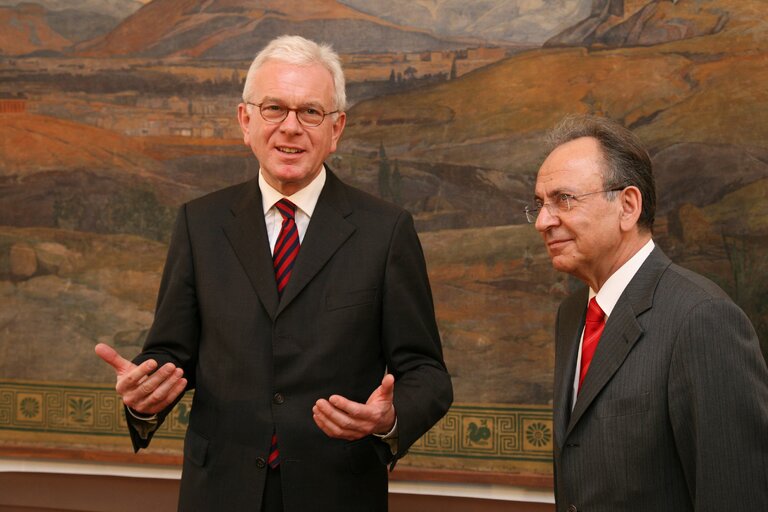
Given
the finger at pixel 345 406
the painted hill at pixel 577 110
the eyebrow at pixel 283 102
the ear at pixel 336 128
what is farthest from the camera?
the painted hill at pixel 577 110

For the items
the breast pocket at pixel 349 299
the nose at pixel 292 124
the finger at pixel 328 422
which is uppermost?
the nose at pixel 292 124

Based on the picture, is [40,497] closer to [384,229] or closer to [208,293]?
[208,293]

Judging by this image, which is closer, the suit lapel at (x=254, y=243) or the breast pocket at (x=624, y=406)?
the breast pocket at (x=624, y=406)

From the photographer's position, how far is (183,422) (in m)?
5.16

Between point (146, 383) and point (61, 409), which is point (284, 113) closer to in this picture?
point (146, 383)

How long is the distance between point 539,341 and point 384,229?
7.48 feet

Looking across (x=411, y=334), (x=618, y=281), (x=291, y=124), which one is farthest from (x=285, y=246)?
(x=618, y=281)

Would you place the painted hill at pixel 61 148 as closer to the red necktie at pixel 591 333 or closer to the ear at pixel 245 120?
the ear at pixel 245 120

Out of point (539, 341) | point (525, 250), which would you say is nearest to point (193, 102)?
point (525, 250)

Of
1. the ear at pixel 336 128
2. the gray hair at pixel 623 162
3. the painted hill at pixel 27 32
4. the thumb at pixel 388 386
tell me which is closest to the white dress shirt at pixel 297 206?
the ear at pixel 336 128

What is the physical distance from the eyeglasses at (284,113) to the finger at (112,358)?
865 millimetres

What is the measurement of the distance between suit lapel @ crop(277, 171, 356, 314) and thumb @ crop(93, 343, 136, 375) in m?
0.49

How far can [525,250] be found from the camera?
4.92 meters

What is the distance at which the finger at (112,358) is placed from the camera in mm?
2480
